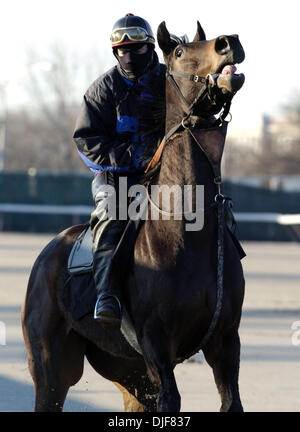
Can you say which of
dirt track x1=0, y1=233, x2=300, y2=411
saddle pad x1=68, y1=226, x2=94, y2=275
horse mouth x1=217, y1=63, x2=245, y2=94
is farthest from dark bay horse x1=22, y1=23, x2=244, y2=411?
dirt track x1=0, y1=233, x2=300, y2=411

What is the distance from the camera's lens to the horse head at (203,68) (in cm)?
455

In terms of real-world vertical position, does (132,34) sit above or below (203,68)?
above

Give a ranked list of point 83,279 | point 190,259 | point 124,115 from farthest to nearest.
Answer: point 83,279
point 124,115
point 190,259

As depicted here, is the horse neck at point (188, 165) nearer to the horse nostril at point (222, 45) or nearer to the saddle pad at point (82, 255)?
the horse nostril at point (222, 45)

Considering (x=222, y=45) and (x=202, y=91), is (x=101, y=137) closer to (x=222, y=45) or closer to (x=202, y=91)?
(x=202, y=91)

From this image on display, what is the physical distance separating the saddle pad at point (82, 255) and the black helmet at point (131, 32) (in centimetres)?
118

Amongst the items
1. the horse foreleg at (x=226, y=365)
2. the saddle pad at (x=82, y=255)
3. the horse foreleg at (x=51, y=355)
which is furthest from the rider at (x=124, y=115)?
the horse foreleg at (x=226, y=365)

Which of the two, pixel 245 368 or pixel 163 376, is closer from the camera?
pixel 163 376

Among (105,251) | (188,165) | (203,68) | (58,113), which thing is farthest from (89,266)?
(58,113)

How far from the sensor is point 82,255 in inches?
216

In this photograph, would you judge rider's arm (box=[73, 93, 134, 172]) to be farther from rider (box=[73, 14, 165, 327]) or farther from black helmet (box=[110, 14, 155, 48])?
black helmet (box=[110, 14, 155, 48])

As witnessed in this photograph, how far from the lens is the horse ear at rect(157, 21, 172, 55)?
16.3 feet

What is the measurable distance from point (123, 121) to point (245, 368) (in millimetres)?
4449
